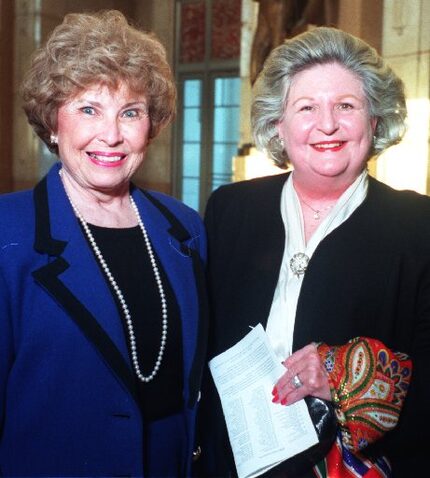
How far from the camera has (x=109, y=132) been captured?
179cm

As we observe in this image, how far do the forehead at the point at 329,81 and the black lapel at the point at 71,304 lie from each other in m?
0.86

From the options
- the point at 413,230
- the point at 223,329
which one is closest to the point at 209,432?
the point at 223,329

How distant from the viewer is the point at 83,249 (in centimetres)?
177

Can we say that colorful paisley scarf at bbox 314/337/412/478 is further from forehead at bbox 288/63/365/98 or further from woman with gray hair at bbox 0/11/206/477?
forehead at bbox 288/63/365/98

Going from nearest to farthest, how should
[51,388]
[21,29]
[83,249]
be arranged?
[51,388] < [83,249] < [21,29]

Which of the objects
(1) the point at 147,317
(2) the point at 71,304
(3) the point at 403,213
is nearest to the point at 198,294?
(1) the point at 147,317

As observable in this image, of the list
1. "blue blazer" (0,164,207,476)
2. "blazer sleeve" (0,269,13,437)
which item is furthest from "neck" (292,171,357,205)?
"blazer sleeve" (0,269,13,437)

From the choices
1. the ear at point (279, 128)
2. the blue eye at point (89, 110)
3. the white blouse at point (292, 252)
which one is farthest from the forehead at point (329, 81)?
the blue eye at point (89, 110)

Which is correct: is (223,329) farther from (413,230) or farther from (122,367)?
(413,230)

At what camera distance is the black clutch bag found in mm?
1784

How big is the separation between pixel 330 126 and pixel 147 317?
75cm

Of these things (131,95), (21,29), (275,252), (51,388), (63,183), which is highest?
(21,29)

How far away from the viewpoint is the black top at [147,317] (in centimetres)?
181

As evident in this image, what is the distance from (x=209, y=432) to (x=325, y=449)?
1.54 feet
